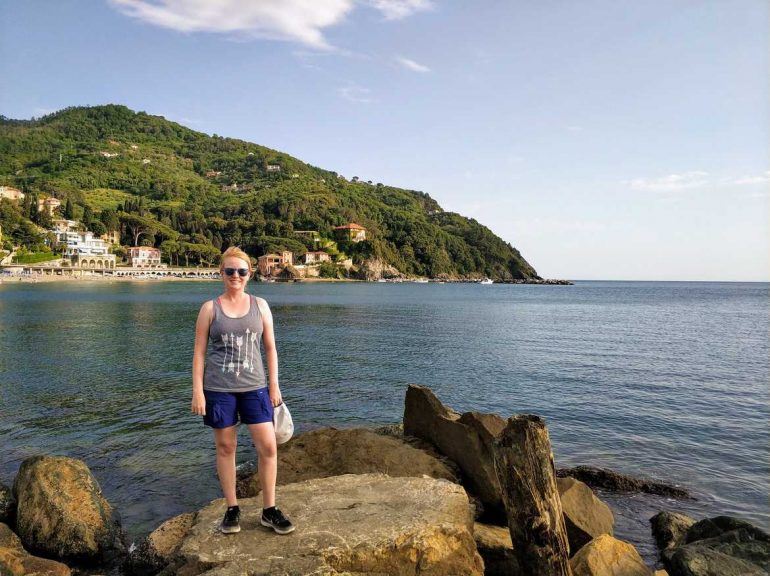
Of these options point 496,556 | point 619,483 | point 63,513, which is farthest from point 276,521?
point 619,483

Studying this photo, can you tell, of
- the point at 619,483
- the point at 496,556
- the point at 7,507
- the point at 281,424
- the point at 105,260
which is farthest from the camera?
the point at 105,260

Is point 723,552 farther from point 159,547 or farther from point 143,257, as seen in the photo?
point 143,257

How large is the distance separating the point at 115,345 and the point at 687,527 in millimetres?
30781

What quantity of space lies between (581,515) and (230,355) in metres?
5.82

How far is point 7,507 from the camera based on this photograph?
7.54 m

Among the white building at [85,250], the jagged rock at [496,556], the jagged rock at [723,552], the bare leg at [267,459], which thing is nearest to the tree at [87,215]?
the white building at [85,250]

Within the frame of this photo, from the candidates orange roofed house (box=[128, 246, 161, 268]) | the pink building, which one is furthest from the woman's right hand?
the pink building

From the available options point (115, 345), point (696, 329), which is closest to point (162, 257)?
point (115, 345)

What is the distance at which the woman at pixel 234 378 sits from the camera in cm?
499

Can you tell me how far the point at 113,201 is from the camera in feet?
653

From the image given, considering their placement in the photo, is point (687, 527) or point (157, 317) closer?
point (687, 527)

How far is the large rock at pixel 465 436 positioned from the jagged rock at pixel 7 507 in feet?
22.3

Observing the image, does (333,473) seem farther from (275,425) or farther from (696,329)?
(696,329)

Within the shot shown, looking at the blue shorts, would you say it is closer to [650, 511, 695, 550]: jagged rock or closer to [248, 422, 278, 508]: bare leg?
[248, 422, 278, 508]: bare leg
